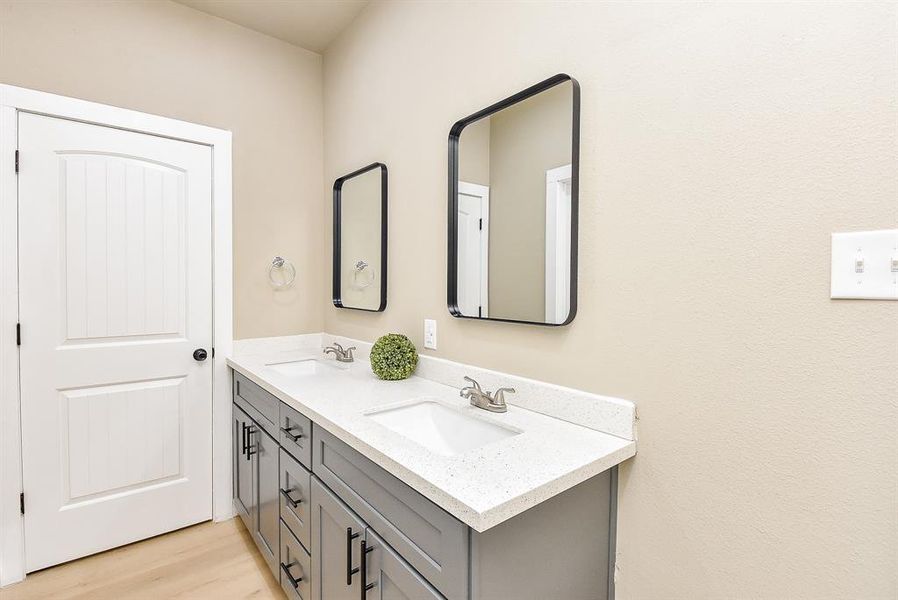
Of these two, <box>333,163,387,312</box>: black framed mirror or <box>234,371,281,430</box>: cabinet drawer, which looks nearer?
<box>234,371,281,430</box>: cabinet drawer

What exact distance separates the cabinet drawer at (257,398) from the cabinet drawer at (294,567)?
1.35 ft

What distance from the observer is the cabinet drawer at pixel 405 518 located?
34.0 inches

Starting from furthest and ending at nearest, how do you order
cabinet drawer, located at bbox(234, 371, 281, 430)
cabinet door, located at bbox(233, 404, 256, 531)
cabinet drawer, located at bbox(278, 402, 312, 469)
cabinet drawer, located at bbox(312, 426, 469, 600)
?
cabinet door, located at bbox(233, 404, 256, 531) < cabinet drawer, located at bbox(234, 371, 281, 430) < cabinet drawer, located at bbox(278, 402, 312, 469) < cabinet drawer, located at bbox(312, 426, 469, 600)

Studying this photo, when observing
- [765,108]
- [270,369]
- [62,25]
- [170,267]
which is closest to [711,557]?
Result: [765,108]

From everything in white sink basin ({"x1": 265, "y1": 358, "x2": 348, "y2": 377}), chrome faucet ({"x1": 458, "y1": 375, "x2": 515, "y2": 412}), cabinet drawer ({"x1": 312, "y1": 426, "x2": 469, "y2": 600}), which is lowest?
cabinet drawer ({"x1": 312, "y1": 426, "x2": 469, "y2": 600})

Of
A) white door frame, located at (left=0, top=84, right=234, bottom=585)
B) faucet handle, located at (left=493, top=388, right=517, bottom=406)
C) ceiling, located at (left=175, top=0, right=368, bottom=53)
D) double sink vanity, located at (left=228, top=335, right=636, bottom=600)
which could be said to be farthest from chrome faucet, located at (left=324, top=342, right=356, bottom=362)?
ceiling, located at (left=175, top=0, right=368, bottom=53)

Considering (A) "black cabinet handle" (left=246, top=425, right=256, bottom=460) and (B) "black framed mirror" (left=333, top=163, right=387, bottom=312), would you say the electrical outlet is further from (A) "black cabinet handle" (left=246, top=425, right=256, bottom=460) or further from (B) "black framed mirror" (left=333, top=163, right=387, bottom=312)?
(A) "black cabinet handle" (left=246, top=425, right=256, bottom=460)

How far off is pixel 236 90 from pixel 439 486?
2415mm

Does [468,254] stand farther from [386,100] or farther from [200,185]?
[200,185]

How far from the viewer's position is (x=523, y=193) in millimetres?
1407

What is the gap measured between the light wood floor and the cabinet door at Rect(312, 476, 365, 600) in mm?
585

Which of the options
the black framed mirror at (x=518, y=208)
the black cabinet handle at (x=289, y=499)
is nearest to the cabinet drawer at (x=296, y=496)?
the black cabinet handle at (x=289, y=499)

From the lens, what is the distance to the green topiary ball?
177 centimetres

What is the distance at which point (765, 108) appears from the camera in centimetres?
90
